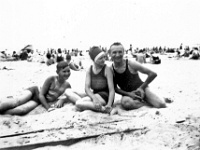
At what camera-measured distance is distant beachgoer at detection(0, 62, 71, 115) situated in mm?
4422

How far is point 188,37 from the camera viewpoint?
43.7 metres

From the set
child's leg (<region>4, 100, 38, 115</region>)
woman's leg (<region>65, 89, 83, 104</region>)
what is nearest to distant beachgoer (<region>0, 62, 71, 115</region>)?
child's leg (<region>4, 100, 38, 115</region>)

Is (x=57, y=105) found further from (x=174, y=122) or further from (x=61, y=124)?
(x=174, y=122)

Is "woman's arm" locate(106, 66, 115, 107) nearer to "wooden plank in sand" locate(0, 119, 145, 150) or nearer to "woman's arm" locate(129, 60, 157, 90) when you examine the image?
"woman's arm" locate(129, 60, 157, 90)

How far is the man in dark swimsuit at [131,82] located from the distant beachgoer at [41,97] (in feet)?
3.17

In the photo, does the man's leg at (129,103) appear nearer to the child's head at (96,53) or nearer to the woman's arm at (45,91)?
the child's head at (96,53)

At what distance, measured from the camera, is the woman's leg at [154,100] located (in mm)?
4422

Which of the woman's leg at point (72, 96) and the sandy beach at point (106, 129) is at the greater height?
the woman's leg at point (72, 96)

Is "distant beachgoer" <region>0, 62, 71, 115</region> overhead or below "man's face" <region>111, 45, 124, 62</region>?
below

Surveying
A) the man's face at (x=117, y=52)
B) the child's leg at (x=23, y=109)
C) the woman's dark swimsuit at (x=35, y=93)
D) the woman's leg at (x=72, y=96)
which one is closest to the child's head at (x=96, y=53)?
the man's face at (x=117, y=52)

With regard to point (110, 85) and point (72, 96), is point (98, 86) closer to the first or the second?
point (110, 85)

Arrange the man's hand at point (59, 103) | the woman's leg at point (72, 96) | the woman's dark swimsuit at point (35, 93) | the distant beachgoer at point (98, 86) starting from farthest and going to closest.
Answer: the woman's dark swimsuit at point (35, 93), the woman's leg at point (72, 96), the man's hand at point (59, 103), the distant beachgoer at point (98, 86)

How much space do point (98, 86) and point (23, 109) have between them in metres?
1.39

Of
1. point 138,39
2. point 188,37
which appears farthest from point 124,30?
point 188,37
